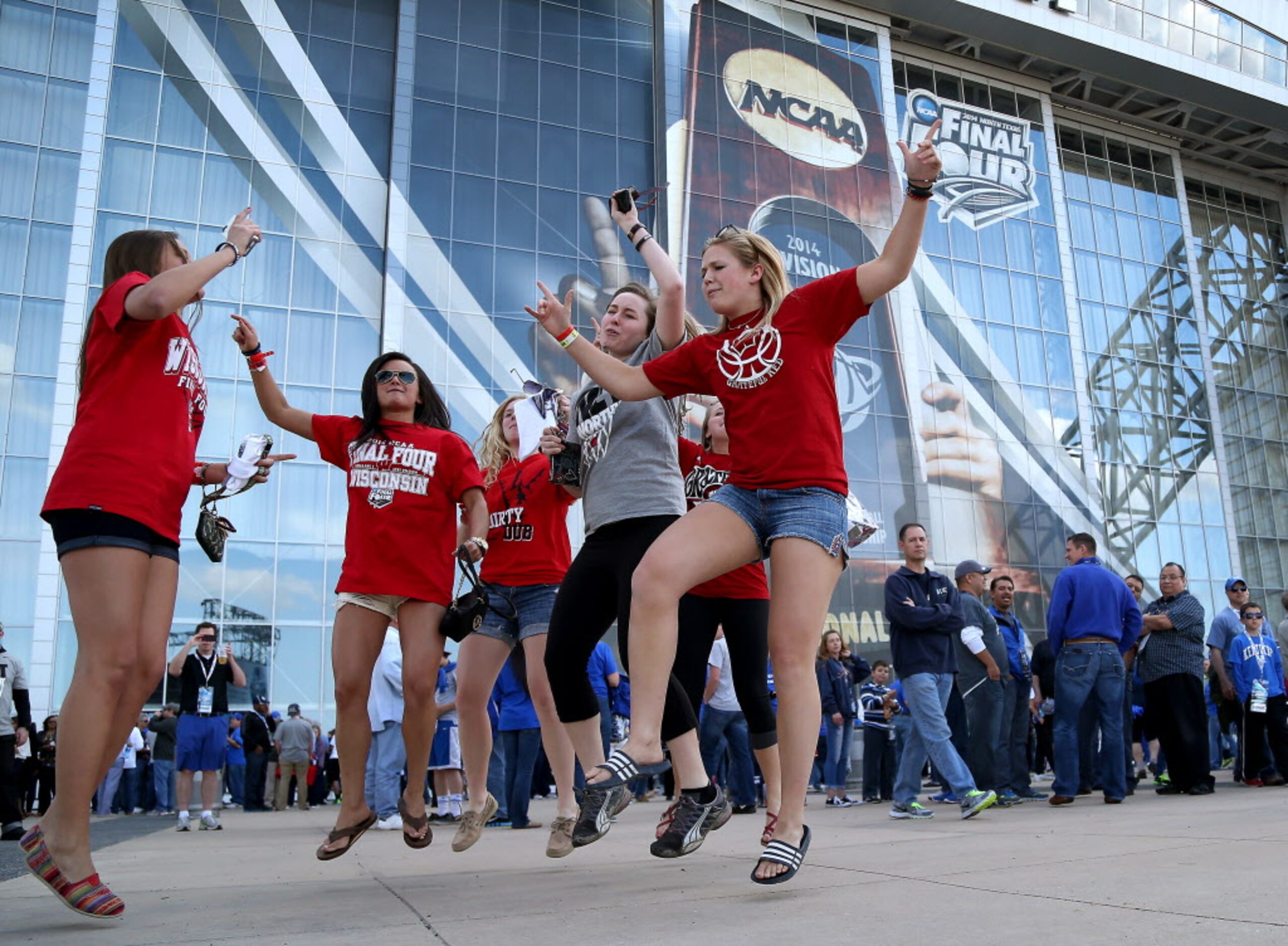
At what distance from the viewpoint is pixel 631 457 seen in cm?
395

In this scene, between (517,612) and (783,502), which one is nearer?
(783,502)

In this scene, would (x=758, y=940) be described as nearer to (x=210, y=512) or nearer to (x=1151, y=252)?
(x=210, y=512)

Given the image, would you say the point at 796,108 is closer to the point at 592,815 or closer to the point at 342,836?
the point at 342,836

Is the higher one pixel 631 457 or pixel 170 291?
pixel 170 291

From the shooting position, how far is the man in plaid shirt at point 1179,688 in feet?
27.3

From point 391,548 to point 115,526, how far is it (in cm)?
111

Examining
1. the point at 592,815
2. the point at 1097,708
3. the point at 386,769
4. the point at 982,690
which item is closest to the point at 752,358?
the point at 592,815

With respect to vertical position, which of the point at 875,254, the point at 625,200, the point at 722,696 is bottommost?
the point at 722,696

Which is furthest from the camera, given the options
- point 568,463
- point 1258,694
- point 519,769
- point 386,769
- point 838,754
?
point 838,754

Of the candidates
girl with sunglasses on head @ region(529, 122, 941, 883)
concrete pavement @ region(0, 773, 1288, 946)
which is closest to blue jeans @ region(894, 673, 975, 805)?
concrete pavement @ region(0, 773, 1288, 946)

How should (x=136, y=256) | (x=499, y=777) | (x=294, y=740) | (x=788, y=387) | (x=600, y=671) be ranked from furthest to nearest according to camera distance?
1. (x=294, y=740)
2. (x=600, y=671)
3. (x=499, y=777)
4. (x=136, y=256)
5. (x=788, y=387)

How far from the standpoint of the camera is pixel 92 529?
2.99 m

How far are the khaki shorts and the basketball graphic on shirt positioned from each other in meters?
1.51

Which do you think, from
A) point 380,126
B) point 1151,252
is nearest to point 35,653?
point 380,126
